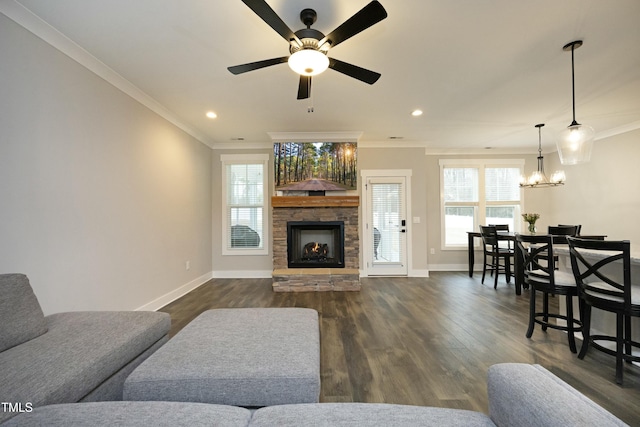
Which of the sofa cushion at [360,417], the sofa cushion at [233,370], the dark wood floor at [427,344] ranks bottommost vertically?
the dark wood floor at [427,344]

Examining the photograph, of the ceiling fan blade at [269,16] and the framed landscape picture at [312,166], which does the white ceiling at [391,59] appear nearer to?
the ceiling fan blade at [269,16]

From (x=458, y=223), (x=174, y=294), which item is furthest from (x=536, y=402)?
(x=458, y=223)

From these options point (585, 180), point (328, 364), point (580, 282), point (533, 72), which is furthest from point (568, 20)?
point (585, 180)

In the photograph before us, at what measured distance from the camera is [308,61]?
70.2 inches

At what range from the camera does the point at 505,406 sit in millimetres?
786

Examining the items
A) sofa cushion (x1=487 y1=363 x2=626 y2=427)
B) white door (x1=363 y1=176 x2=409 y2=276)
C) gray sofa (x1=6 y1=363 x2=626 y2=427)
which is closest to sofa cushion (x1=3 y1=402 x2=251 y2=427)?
gray sofa (x1=6 y1=363 x2=626 y2=427)

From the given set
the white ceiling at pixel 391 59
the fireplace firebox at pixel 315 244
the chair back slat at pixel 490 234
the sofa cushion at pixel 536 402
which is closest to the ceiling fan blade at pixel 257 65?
the white ceiling at pixel 391 59

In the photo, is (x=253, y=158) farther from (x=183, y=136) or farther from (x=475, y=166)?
(x=475, y=166)

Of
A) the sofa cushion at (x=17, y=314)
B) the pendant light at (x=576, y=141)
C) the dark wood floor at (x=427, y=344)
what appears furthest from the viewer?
the pendant light at (x=576, y=141)

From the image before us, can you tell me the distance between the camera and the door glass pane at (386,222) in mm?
5125

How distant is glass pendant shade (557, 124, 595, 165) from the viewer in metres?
2.32

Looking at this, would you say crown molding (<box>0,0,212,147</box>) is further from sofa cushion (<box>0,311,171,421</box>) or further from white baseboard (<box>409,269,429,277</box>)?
white baseboard (<box>409,269,429,277</box>)

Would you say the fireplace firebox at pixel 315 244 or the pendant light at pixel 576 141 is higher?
the pendant light at pixel 576 141

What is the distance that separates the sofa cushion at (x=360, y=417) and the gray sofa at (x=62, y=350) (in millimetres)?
878
